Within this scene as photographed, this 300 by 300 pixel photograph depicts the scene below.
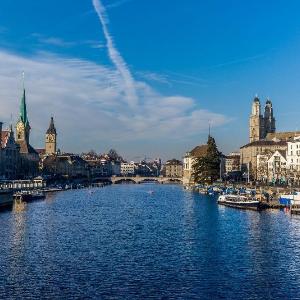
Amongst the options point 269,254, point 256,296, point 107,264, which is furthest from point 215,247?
point 256,296

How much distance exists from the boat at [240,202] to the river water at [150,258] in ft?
43.1

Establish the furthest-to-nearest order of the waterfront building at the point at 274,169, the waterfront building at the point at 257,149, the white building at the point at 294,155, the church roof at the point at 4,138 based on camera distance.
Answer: the waterfront building at the point at 257,149 → the church roof at the point at 4,138 → the waterfront building at the point at 274,169 → the white building at the point at 294,155

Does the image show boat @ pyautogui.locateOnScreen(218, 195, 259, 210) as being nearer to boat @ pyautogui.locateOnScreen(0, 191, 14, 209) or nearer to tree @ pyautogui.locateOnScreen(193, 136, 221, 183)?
boat @ pyautogui.locateOnScreen(0, 191, 14, 209)

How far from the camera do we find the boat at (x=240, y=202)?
3071 inches

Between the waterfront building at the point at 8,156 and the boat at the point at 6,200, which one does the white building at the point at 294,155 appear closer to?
the boat at the point at 6,200

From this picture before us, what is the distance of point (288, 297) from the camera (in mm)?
29703

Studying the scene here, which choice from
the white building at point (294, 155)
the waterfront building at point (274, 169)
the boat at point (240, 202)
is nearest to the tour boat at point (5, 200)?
the boat at point (240, 202)

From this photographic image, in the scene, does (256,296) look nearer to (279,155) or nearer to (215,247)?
(215,247)

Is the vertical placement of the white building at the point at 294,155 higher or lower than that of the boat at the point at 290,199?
higher

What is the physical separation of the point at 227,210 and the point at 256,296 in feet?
158

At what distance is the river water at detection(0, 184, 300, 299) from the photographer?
30.8 meters

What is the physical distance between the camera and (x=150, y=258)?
39.2m

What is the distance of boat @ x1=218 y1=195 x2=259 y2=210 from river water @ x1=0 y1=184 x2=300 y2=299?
1314 centimetres

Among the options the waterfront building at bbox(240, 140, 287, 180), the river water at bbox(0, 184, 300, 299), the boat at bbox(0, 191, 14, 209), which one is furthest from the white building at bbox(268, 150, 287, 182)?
the river water at bbox(0, 184, 300, 299)
